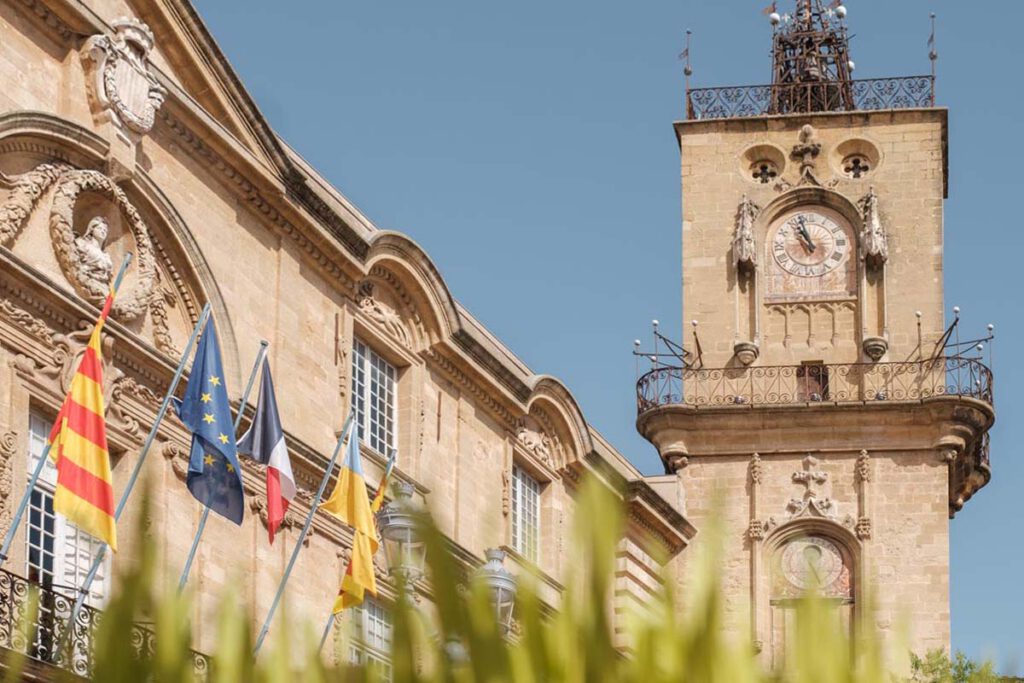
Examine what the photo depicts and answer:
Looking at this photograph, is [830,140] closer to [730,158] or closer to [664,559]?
[730,158]

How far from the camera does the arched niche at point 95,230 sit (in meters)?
20.3

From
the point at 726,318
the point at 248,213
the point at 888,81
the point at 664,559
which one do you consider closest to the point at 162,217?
the point at 248,213

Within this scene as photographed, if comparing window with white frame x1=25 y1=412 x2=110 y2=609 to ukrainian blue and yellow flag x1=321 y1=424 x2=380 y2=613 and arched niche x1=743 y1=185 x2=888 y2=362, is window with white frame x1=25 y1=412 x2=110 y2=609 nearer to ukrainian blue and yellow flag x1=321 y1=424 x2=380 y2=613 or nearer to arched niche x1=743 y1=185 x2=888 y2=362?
ukrainian blue and yellow flag x1=321 y1=424 x2=380 y2=613

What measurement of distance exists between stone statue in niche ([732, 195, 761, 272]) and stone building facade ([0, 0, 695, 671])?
8.29 metres

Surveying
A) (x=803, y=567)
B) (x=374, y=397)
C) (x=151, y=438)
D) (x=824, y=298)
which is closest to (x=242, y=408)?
(x=151, y=438)

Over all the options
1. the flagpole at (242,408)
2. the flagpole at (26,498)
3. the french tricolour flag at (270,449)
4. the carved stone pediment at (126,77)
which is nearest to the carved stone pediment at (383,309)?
the flagpole at (242,408)

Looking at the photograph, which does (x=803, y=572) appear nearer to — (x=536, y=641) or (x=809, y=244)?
(x=809, y=244)

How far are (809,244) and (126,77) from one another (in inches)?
710

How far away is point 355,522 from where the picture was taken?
22.5 m

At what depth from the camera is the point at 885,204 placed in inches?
1487

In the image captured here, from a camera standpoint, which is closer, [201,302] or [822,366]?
[201,302]

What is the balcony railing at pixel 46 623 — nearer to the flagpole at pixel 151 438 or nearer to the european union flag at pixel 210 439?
the flagpole at pixel 151 438

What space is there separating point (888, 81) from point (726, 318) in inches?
193

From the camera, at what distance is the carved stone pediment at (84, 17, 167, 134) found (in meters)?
21.5
